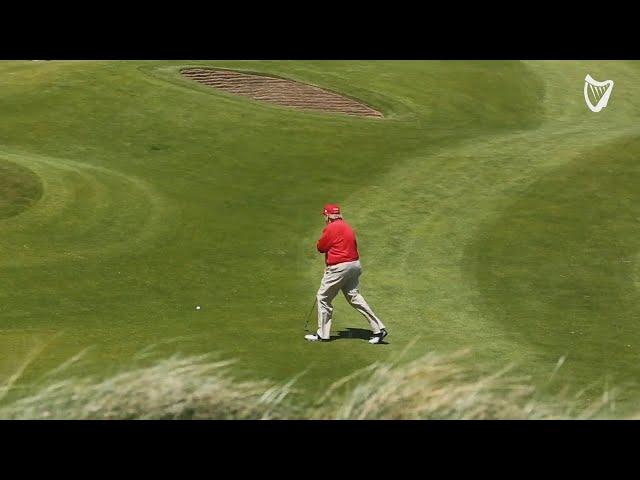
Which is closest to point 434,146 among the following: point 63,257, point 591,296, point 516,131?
point 516,131

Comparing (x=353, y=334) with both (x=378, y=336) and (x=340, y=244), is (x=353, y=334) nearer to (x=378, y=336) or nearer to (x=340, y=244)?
(x=378, y=336)

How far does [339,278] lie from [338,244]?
0.60m

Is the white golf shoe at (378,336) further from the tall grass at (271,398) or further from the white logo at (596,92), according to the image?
the white logo at (596,92)

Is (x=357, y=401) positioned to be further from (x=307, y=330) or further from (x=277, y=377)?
(x=307, y=330)

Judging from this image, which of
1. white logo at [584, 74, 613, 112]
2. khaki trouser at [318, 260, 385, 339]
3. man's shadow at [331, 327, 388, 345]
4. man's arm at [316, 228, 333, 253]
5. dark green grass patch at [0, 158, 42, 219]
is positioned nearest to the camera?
khaki trouser at [318, 260, 385, 339]

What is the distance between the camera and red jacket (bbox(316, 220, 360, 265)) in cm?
1988

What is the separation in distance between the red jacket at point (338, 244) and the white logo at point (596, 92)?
26.1 metres

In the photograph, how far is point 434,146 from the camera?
3366 cm

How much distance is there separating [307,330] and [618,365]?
5.52m

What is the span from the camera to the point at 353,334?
20641 mm

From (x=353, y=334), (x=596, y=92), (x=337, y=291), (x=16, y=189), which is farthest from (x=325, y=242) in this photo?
(x=596, y=92)

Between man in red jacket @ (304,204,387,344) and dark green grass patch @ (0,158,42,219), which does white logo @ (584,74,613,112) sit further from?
man in red jacket @ (304,204,387,344)

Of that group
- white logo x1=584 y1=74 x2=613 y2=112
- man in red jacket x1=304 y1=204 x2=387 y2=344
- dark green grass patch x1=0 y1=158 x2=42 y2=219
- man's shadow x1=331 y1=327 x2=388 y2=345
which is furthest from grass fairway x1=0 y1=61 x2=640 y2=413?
white logo x1=584 y1=74 x2=613 y2=112

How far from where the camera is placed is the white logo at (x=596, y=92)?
44.4m
